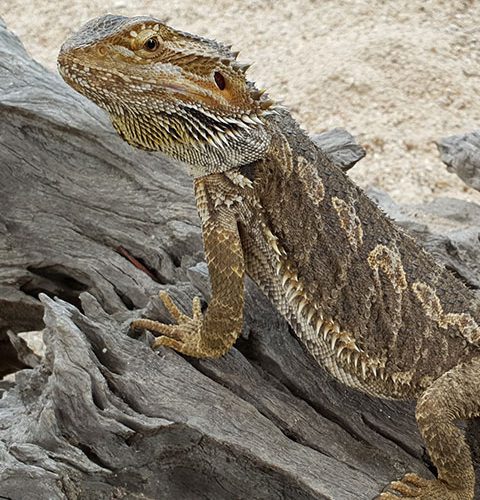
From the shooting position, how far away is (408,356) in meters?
2.95

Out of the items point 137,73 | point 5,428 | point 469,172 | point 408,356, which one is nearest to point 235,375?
point 408,356

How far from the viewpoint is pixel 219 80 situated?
2750 millimetres

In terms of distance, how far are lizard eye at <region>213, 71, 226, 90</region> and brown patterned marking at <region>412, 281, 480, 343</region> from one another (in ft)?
3.20

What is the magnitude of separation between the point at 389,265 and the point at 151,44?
113cm

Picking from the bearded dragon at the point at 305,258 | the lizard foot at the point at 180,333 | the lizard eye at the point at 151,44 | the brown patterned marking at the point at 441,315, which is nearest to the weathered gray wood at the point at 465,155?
the bearded dragon at the point at 305,258

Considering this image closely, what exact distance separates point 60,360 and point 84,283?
37.2 inches

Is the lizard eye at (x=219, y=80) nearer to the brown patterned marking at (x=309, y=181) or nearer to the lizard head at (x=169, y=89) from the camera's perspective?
the lizard head at (x=169, y=89)

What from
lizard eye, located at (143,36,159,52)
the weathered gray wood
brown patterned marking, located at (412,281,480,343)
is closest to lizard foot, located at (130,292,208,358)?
brown patterned marking, located at (412,281,480,343)

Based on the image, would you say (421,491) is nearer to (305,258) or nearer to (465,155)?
(305,258)

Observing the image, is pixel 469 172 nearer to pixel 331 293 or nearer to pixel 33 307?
pixel 331 293

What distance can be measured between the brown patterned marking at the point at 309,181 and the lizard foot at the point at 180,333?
605 mm

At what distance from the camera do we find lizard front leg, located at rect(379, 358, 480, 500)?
276cm

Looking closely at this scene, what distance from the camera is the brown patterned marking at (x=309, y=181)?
2.91 metres

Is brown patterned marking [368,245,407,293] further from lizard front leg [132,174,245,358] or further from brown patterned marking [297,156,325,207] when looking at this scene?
lizard front leg [132,174,245,358]
